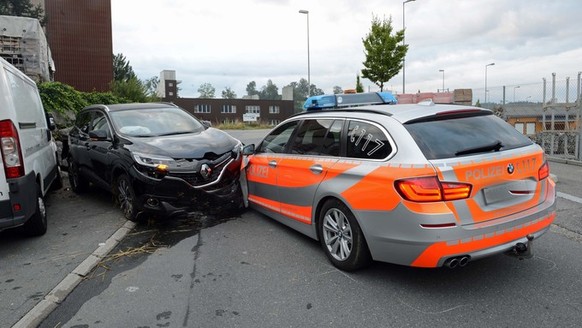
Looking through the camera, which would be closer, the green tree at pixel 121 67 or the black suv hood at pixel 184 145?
the black suv hood at pixel 184 145

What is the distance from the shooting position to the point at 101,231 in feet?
18.5

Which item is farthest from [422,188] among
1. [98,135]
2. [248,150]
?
[98,135]

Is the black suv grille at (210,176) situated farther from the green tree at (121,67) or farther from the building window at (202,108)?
the building window at (202,108)

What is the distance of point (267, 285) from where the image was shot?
387 centimetres

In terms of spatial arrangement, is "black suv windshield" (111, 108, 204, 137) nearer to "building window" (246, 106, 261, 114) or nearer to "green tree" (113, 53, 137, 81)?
"green tree" (113, 53, 137, 81)

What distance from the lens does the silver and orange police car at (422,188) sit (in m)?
3.32

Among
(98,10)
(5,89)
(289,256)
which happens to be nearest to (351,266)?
(289,256)

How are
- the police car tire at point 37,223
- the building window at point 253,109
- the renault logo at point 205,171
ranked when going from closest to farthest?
the police car tire at point 37,223 → the renault logo at point 205,171 → the building window at point 253,109

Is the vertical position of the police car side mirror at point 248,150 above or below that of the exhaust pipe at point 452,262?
above

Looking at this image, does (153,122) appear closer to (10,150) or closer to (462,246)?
(10,150)

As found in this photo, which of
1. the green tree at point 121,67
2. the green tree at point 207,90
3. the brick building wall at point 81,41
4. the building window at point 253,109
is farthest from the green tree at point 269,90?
the brick building wall at point 81,41

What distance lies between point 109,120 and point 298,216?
143 inches

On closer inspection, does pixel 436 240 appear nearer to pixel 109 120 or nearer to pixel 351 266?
pixel 351 266

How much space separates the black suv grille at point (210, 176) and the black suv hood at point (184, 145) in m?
0.11
